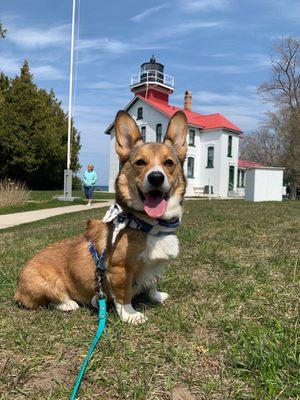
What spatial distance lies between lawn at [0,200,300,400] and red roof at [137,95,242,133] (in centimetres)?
3614

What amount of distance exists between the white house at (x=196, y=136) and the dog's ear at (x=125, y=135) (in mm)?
36865

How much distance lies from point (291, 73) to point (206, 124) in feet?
35.3

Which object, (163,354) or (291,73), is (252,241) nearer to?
(163,354)

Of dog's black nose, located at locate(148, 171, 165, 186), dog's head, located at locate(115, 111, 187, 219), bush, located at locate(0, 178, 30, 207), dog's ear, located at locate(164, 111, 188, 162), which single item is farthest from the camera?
bush, located at locate(0, 178, 30, 207)

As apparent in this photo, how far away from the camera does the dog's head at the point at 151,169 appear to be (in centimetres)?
296

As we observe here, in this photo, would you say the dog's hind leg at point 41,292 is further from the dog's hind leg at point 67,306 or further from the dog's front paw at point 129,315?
the dog's front paw at point 129,315

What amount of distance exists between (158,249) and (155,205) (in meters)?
0.34

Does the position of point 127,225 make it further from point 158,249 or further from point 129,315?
point 129,315

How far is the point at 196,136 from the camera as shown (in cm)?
4181

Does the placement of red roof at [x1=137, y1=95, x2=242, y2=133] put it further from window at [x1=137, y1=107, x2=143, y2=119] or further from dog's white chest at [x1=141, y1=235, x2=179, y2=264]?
dog's white chest at [x1=141, y1=235, x2=179, y2=264]

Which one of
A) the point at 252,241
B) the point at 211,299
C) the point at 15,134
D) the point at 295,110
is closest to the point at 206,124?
the point at 295,110

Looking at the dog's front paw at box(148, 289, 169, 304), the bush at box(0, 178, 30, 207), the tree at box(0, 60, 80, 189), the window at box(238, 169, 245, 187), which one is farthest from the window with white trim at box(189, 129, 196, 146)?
the dog's front paw at box(148, 289, 169, 304)

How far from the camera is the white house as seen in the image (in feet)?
133

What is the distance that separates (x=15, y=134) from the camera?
106ft
